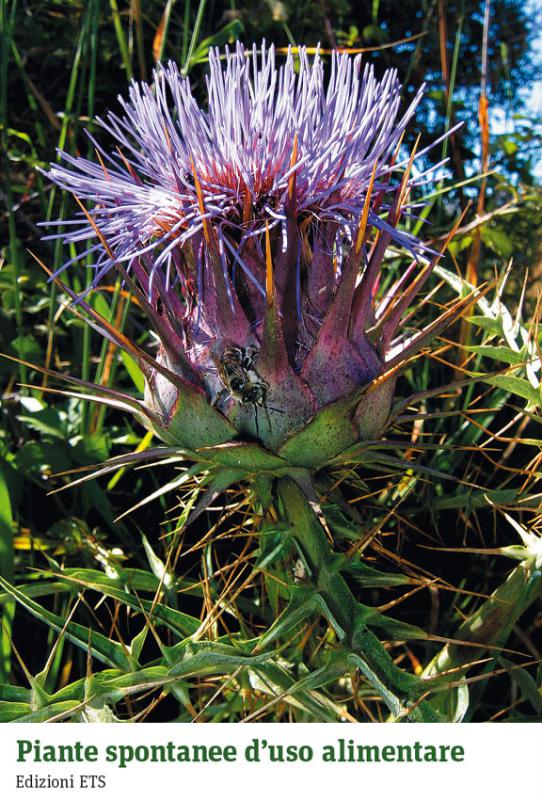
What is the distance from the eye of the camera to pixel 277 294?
0.90 metres

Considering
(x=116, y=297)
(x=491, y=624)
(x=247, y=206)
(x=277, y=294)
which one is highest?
(x=247, y=206)

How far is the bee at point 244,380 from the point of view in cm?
85

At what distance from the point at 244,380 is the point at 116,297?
2.06ft

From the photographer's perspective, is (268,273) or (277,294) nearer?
(268,273)

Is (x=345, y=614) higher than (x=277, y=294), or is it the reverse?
(x=277, y=294)

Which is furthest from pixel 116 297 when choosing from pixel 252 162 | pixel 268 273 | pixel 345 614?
pixel 345 614

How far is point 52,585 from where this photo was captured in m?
1.08

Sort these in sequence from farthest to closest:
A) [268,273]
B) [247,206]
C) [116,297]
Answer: [116,297], [247,206], [268,273]

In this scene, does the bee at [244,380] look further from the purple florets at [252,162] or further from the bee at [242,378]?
the purple florets at [252,162]

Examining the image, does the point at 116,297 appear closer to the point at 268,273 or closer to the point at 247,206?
the point at 247,206

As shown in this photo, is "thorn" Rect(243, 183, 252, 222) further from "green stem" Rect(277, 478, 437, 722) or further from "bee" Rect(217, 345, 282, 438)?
"green stem" Rect(277, 478, 437, 722)

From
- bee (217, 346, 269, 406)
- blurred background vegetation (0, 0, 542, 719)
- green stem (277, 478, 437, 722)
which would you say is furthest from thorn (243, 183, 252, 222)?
blurred background vegetation (0, 0, 542, 719)
